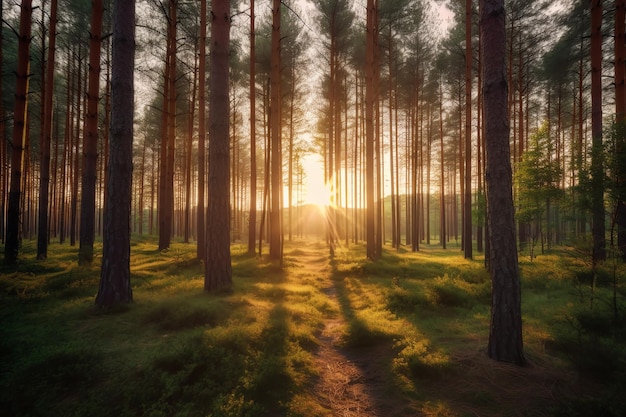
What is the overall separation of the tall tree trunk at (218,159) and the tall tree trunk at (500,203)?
5.73 metres

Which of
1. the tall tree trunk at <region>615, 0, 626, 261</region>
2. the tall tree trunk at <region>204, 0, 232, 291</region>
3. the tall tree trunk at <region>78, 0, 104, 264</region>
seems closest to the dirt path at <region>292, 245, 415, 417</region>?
the tall tree trunk at <region>204, 0, 232, 291</region>

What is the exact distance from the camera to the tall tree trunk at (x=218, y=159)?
23.5ft

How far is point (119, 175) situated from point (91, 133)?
659 centimetres

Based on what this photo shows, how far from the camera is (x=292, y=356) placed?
14.2 ft

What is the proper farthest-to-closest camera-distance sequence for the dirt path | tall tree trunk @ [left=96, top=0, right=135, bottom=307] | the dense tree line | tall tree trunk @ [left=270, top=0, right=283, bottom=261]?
1. tall tree trunk @ [left=270, top=0, right=283, bottom=261]
2. the dense tree line
3. tall tree trunk @ [left=96, top=0, right=135, bottom=307]
4. the dirt path

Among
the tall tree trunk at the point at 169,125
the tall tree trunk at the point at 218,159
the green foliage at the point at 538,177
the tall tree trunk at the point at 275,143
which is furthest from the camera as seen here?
the green foliage at the point at 538,177

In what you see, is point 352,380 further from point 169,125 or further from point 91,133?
point 169,125

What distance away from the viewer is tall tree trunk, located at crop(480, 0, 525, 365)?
408cm

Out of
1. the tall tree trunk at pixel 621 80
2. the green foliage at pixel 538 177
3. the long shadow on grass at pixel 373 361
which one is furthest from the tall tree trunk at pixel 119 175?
the green foliage at pixel 538 177

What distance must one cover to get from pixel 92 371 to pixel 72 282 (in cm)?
550

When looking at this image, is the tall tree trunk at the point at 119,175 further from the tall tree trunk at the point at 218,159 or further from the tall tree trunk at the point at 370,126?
the tall tree trunk at the point at 370,126

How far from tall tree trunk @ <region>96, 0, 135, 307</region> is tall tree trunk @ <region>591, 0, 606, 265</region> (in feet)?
43.7

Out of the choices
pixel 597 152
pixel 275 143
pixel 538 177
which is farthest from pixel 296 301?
pixel 538 177

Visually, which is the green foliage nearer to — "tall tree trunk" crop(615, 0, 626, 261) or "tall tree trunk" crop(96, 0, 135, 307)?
"tall tree trunk" crop(615, 0, 626, 261)
